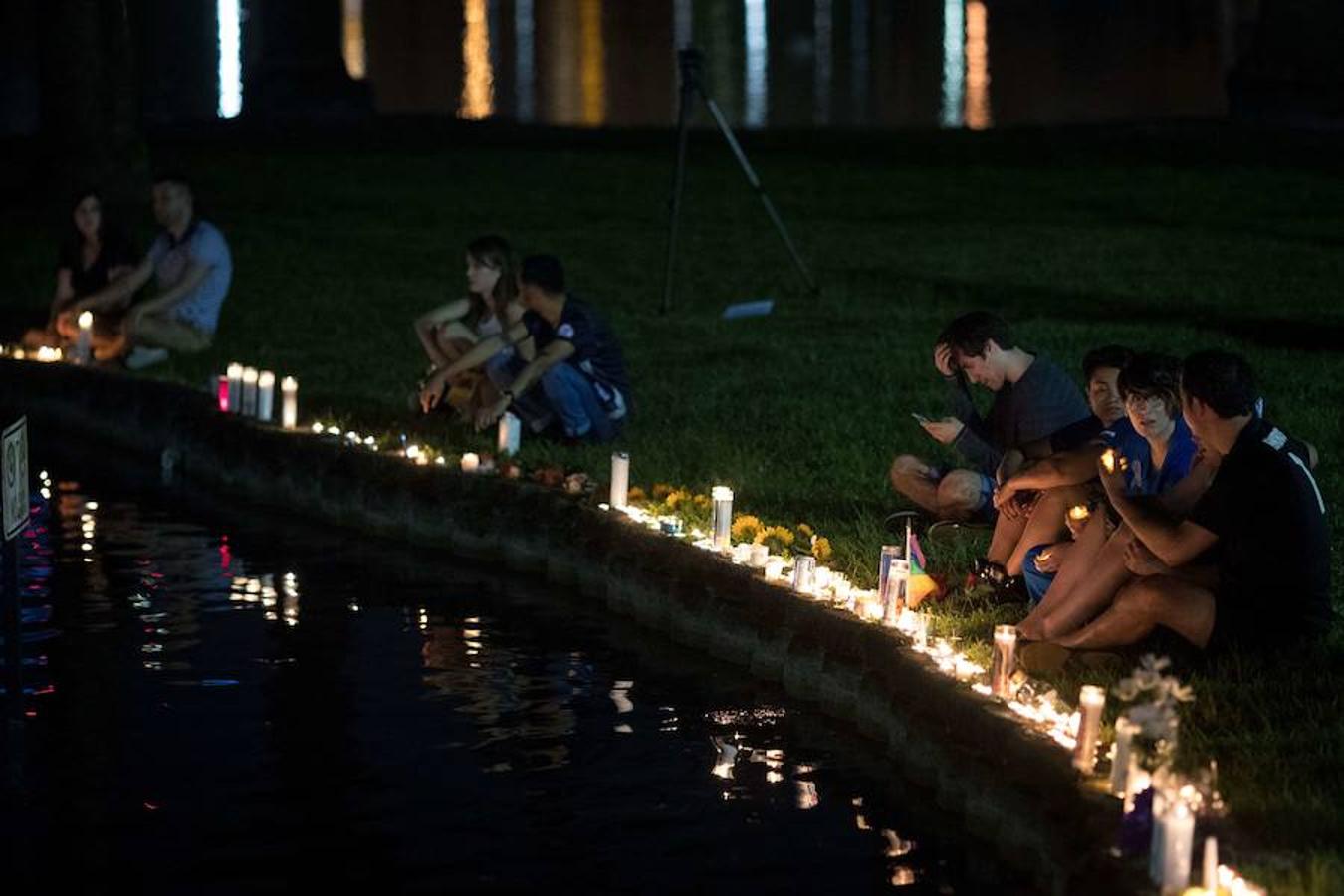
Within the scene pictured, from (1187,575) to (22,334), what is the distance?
12.9 m

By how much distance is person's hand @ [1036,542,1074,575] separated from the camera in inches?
397

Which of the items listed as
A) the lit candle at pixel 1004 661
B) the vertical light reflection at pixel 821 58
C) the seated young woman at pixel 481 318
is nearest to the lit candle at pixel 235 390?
the seated young woman at pixel 481 318

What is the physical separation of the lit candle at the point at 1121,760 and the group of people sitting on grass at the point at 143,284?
11394mm

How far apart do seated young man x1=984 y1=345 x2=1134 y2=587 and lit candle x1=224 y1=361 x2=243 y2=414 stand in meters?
5.88

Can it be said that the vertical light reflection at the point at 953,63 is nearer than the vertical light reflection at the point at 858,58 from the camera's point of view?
Yes

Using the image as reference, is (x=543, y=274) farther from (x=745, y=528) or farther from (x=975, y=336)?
(x=975, y=336)

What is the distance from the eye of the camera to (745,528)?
11344 mm

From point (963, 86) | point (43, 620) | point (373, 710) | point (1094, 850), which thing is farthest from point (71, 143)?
point (963, 86)

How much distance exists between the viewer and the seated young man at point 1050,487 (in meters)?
10.1

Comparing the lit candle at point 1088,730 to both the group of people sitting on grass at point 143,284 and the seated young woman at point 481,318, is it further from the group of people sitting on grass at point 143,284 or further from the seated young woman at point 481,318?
the group of people sitting on grass at point 143,284

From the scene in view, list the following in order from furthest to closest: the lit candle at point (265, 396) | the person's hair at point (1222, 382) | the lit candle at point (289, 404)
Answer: the lit candle at point (265, 396), the lit candle at point (289, 404), the person's hair at point (1222, 382)

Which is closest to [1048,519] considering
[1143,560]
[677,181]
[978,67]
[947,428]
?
[947,428]

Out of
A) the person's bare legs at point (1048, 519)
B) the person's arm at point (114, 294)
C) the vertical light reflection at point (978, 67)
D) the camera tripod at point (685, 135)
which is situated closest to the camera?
the person's bare legs at point (1048, 519)

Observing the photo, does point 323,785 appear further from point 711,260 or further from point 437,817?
point 711,260
